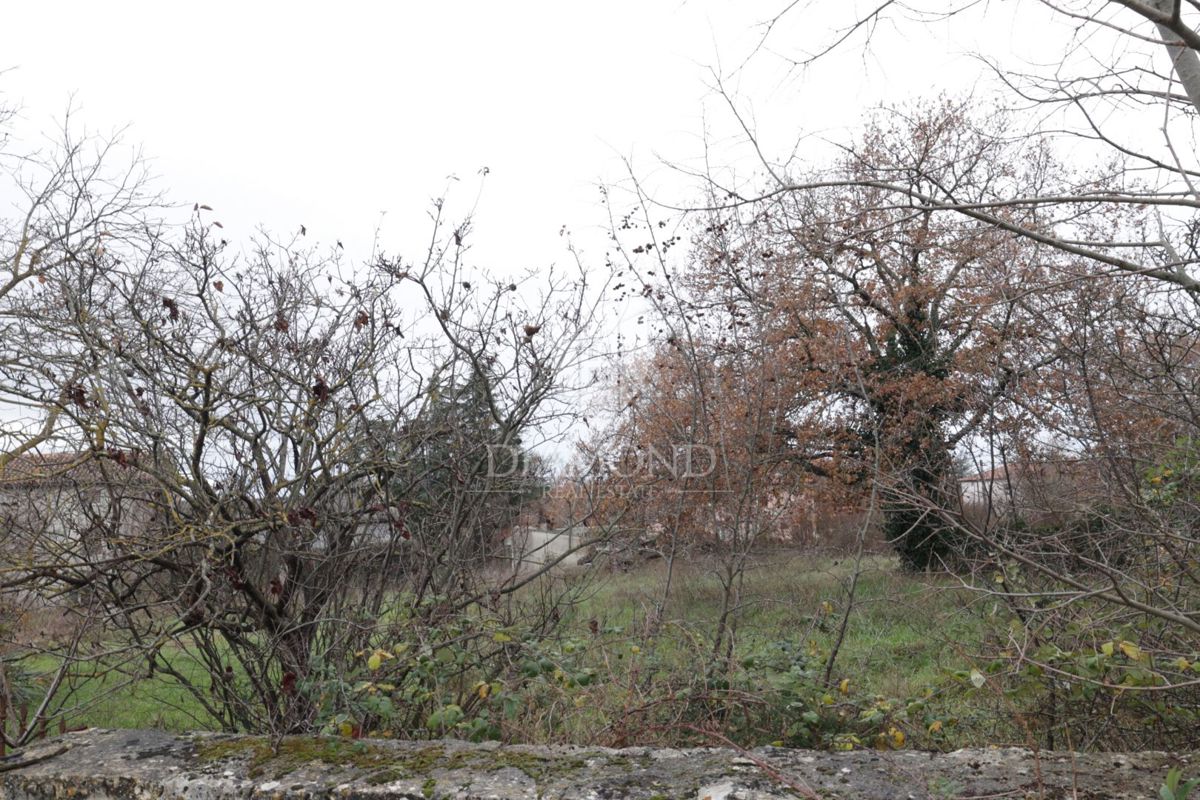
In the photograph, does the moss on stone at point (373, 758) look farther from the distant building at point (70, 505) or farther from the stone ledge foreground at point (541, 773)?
the distant building at point (70, 505)

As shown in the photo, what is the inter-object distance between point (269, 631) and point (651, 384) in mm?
4122

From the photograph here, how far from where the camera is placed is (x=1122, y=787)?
172 centimetres

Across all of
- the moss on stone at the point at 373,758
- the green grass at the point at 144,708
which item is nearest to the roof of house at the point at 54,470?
the green grass at the point at 144,708

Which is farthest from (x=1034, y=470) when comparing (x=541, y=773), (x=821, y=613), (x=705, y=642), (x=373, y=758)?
(x=373, y=758)

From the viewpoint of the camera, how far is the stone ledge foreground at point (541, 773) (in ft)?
5.81

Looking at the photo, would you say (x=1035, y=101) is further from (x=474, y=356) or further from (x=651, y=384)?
(x=651, y=384)

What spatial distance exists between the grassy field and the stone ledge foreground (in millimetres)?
798

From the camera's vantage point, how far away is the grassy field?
3330 mm

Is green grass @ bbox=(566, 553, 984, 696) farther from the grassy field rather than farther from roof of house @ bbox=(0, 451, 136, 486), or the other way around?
roof of house @ bbox=(0, 451, 136, 486)

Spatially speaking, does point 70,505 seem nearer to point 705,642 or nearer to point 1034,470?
point 705,642

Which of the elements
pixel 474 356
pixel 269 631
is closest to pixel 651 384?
pixel 474 356

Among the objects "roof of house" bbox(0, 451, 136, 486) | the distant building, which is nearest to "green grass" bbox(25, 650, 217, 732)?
A: the distant building

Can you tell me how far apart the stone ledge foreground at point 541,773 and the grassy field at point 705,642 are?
798 mm

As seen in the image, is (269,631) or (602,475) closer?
(269,631)
